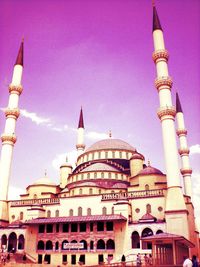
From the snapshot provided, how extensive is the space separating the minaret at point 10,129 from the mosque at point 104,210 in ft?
0.44

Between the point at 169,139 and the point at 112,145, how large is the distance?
2117 cm

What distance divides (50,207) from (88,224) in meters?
7.13

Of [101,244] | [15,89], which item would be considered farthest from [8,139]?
[101,244]

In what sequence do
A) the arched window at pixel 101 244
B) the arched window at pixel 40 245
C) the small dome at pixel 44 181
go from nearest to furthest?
the arched window at pixel 101 244 → the arched window at pixel 40 245 → the small dome at pixel 44 181

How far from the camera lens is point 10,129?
45688 millimetres

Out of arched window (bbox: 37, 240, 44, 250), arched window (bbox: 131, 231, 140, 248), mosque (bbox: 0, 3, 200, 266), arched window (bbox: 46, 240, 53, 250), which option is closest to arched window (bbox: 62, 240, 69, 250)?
mosque (bbox: 0, 3, 200, 266)

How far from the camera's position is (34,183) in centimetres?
4778

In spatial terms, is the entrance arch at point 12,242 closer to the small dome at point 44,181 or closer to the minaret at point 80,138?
the small dome at point 44,181

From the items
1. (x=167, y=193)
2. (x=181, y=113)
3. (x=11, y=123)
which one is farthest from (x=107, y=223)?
(x=181, y=113)

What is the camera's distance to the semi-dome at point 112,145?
56.7 m

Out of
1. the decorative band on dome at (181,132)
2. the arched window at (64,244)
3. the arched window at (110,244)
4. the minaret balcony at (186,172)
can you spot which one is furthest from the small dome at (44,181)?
the decorative band on dome at (181,132)

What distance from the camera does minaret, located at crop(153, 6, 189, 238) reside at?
32625 mm

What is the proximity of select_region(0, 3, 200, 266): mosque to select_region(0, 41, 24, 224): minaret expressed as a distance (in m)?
0.13

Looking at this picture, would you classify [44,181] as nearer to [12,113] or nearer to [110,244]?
[12,113]
